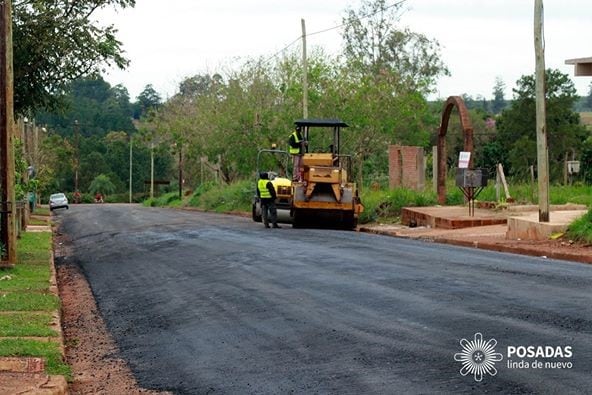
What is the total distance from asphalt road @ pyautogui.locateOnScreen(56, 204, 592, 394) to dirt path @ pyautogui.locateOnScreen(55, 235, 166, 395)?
20cm

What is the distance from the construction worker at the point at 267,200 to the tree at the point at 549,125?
30332 millimetres

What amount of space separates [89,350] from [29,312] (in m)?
2.32

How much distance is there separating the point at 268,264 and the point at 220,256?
2.69 metres

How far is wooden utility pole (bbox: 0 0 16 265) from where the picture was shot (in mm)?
21938

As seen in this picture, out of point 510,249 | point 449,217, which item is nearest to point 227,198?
point 449,217

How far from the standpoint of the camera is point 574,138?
66.0 m

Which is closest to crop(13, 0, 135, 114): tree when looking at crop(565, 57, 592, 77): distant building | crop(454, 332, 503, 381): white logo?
crop(565, 57, 592, 77): distant building

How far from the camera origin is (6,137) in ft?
71.9

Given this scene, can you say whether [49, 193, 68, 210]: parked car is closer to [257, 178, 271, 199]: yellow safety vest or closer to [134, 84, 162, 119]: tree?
[257, 178, 271, 199]: yellow safety vest

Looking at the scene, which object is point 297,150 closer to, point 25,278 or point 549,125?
point 25,278

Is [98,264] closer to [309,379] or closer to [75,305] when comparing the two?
[75,305]

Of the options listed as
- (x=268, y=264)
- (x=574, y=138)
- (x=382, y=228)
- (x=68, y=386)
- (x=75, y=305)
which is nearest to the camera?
(x=68, y=386)

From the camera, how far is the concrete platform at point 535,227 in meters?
24.9

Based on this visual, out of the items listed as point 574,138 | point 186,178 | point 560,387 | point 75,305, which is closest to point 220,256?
point 75,305
